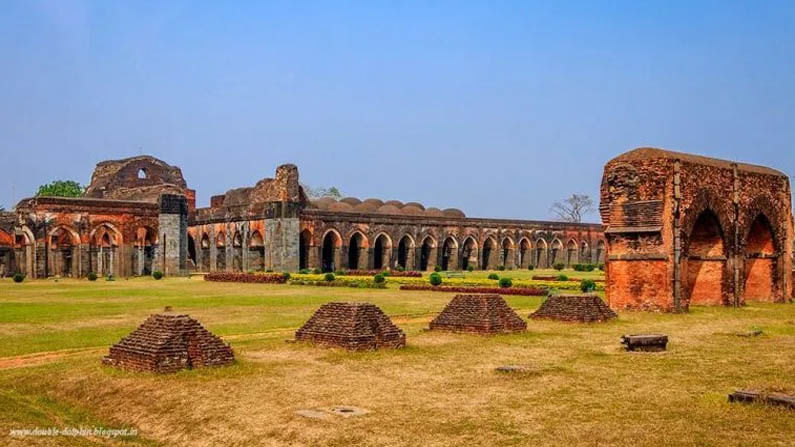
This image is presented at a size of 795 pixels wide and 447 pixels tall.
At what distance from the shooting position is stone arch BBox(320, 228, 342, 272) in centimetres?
4262

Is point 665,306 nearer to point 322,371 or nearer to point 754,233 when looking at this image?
point 754,233

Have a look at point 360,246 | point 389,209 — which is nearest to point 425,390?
point 360,246

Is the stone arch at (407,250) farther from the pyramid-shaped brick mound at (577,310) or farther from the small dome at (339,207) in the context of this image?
the pyramid-shaped brick mound at (577,310)

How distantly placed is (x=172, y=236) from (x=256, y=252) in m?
4.22

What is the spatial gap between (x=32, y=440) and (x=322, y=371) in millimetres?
3658

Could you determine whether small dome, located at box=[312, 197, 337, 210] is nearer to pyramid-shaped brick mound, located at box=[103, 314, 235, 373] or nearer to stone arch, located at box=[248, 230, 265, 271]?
stone arch, located at box=[248, 230, 265, 271]

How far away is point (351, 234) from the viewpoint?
43.5 meters

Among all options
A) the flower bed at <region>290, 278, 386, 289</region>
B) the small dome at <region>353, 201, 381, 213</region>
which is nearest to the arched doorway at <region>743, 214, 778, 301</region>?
the flower bed at <region>290, 278, 386, 289</region>

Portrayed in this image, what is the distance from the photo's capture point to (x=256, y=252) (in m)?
41.5

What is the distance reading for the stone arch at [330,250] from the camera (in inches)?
1678

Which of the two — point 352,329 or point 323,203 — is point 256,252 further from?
point 352,329

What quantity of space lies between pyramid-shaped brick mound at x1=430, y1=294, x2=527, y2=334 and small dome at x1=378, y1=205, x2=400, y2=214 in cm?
3398

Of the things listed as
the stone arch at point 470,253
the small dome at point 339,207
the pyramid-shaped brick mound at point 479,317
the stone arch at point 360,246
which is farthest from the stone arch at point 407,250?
the pyramid-shaped brick mound at point 479,317

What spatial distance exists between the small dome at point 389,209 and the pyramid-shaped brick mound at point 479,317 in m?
34.0
